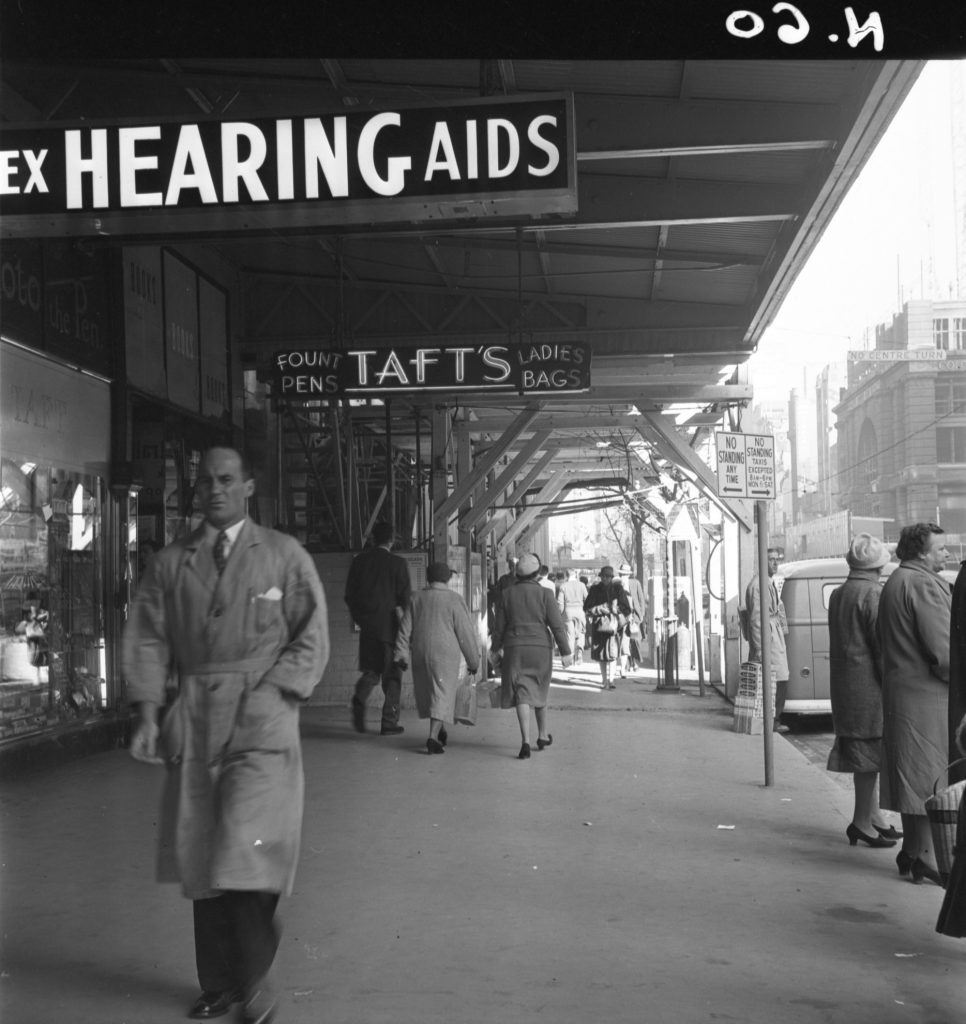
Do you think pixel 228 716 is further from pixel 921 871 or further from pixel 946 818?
pixel 921 871

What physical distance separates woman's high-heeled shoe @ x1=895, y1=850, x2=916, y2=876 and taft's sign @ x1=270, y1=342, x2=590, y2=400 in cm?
503

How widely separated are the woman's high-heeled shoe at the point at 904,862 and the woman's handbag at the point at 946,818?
6.68ft

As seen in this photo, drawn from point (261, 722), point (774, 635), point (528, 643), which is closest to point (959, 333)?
point (774, 635)

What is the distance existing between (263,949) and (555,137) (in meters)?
3.55

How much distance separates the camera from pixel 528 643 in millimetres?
11539

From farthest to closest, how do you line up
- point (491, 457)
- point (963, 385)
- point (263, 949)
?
1. point (963, 385)
2. point (491, 457)
3. point (263, 949)

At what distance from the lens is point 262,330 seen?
15719 millimetres

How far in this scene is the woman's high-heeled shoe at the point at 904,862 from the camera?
6746mm

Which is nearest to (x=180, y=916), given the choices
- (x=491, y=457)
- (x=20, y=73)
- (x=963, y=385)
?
(x=20, y=73)

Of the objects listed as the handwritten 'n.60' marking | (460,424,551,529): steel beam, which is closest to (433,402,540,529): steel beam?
(460,424,551,529): steel beam

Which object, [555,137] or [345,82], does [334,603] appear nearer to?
[345,82]

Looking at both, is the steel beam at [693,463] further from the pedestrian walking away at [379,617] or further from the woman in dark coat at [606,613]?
A: the pedestrian walking away at [379,617]

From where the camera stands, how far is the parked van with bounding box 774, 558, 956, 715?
47.2ft

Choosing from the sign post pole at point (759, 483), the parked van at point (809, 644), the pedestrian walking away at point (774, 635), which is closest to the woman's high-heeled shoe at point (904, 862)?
the sign post pole at point (759, 483)
